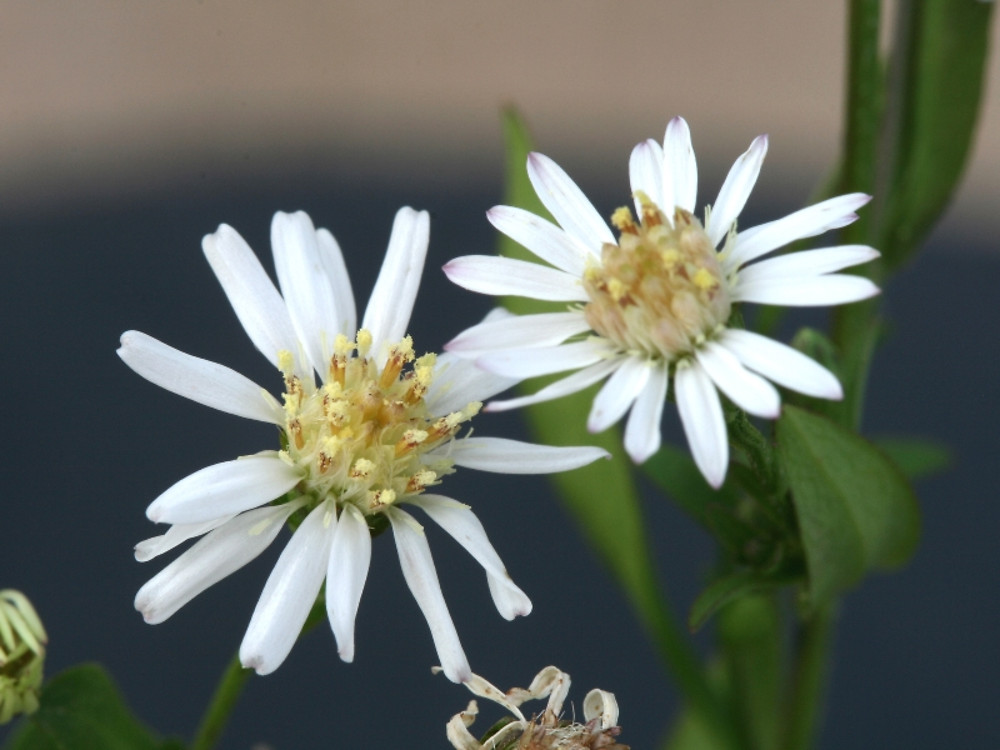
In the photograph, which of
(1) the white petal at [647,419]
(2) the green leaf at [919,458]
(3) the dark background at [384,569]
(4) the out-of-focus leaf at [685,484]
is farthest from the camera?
(3) the dark background at [384,569]

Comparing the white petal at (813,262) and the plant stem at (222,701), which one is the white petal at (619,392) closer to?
the white petal at (813,262)

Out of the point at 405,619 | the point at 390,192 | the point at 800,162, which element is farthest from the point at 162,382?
the point at 800,162

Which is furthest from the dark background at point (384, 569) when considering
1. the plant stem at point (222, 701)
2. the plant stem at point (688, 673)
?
the plant stem at point (222, 701)

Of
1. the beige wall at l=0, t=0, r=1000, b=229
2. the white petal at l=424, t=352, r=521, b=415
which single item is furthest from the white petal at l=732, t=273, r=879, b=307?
the beige wall at l=0, t=0, r=1000, b=229

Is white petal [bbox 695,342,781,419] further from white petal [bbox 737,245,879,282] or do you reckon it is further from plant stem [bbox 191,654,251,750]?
plant stem [bbox 191,654,251,750]

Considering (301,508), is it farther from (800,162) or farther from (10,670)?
(800,162)
